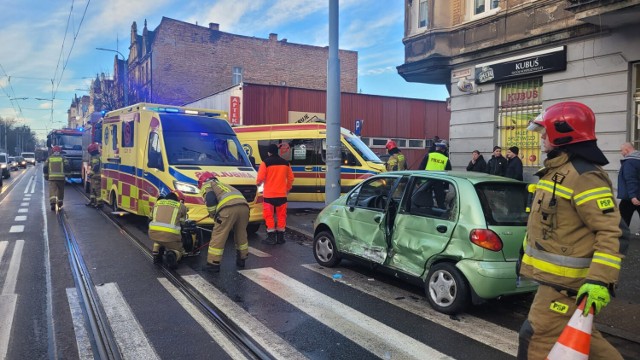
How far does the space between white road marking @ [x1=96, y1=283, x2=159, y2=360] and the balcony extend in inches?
355

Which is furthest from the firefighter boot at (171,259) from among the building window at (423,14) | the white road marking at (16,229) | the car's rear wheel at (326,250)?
the building window at (423,14)

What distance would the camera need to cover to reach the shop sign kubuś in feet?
33.7

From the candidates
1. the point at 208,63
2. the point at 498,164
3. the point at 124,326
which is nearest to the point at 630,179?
the point at 498,164

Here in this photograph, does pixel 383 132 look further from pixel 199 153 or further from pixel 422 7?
pixel 199 153

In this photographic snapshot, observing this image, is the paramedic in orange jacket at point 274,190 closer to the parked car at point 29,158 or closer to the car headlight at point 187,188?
the car headlight at point 187,188

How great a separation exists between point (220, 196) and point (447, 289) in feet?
10.7

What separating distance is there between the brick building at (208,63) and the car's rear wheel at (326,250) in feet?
105

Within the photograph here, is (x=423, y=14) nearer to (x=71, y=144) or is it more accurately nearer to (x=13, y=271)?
(x=13, y=271)

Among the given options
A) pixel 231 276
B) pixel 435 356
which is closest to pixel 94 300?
pixel 231 276

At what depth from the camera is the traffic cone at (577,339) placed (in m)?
2.39

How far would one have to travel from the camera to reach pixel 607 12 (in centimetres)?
852

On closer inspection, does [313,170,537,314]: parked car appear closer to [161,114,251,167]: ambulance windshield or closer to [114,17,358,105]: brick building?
[161,114,251,167]: ambulance windshield

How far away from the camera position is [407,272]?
5477 millimetres

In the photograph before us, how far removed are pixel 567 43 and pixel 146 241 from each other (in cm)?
947
